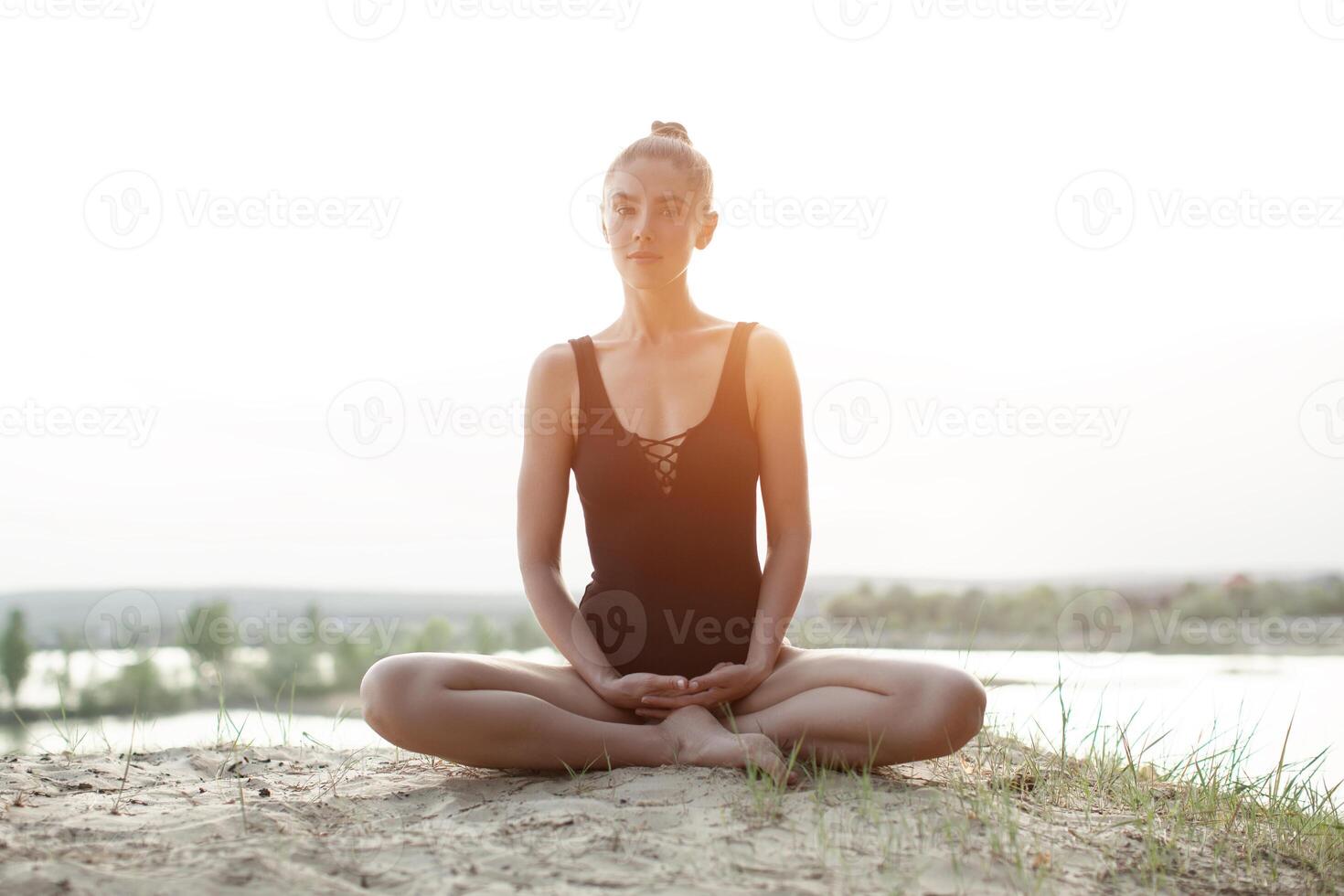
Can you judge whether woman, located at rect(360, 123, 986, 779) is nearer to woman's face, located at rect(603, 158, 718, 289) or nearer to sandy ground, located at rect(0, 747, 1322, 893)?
woman's face, located at rect(603, 158, 718, 289)

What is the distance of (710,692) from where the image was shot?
256 centimetres

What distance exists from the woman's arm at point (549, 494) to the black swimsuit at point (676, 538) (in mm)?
76

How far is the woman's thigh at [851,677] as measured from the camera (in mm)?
2449

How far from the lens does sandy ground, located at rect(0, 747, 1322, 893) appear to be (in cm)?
166

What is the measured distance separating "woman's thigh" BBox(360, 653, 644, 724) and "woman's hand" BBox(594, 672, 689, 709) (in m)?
0.05

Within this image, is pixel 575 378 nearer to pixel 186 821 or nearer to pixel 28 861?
pixel 186 821

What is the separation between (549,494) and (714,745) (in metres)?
0.93

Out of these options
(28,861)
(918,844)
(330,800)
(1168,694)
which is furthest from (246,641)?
(1168,694)

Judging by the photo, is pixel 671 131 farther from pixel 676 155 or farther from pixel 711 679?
pixel 711 679

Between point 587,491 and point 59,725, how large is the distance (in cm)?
211

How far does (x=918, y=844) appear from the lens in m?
1.88

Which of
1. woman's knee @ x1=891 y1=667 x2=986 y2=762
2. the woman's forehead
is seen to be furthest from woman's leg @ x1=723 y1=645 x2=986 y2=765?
the woman's forehead

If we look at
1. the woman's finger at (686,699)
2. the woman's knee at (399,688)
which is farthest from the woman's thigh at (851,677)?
the woman's knee at (399,688)

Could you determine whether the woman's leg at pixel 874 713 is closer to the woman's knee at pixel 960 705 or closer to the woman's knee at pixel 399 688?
the woman's knee at pixel 960 705
